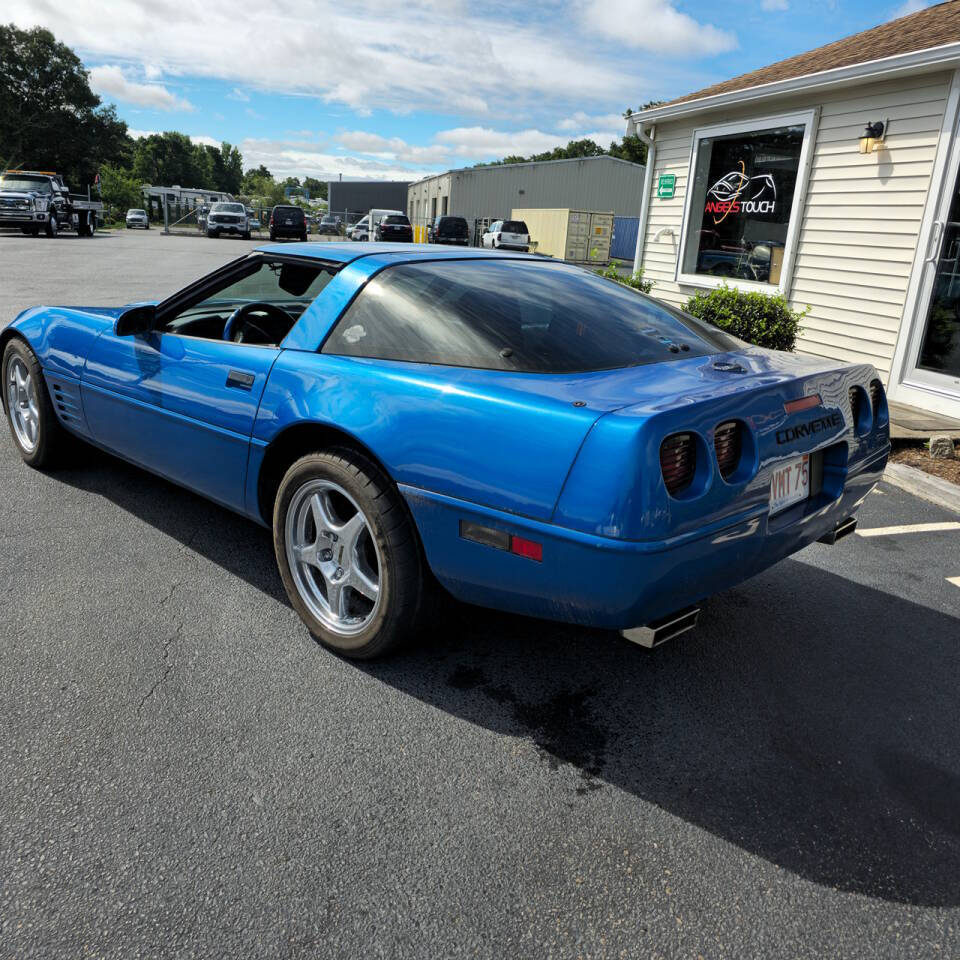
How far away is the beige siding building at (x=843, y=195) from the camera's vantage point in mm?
7430

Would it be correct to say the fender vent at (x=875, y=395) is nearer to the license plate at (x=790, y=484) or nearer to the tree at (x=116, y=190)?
the license plate at (x=790, y=484)

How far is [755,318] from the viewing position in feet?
27.3

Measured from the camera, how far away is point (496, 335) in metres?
2.63

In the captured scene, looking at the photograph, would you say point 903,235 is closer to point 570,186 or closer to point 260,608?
point 260,608

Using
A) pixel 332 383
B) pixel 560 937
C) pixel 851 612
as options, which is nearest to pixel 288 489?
pixel 332 383

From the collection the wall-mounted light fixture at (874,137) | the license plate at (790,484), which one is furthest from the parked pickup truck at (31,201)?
the license plate at (790,484)

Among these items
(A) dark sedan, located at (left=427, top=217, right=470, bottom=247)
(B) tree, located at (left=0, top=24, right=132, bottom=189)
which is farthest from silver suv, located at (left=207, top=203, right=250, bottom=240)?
(B) tree, located at (left=0, top=24, right=132, bottom=189)

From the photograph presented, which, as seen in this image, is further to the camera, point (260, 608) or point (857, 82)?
point (857, 82)

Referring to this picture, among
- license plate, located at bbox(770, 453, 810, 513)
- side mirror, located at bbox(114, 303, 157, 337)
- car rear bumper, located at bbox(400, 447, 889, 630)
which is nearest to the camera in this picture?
car rear bumper, located at bbox(400, 447, 889, 630)

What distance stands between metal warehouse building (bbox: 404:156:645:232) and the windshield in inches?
1013

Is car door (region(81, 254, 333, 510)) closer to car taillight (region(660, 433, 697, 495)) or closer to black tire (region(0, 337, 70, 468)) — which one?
black tire (region(0, 337, 70, 468))

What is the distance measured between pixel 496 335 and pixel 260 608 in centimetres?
146

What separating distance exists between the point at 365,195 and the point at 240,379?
85947 millimetres

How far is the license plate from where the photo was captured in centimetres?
244
